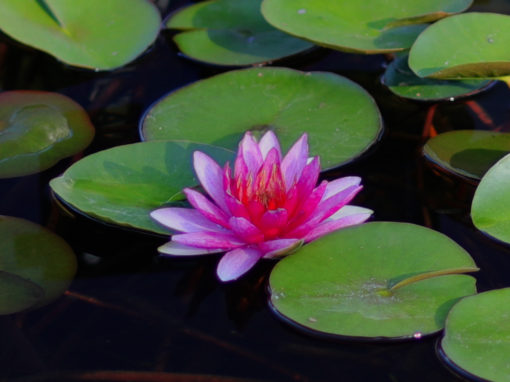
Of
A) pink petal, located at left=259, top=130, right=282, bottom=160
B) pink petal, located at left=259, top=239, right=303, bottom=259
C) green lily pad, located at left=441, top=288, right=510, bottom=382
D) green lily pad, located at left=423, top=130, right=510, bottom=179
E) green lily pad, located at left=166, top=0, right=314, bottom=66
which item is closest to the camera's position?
green lily pad, located at left=441, top=288, right=510, bottom=382

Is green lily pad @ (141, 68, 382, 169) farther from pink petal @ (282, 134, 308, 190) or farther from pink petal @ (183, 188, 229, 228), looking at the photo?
pink petal @ (183, 188, 229, 228)

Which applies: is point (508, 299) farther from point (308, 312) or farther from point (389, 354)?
point (308, 312)

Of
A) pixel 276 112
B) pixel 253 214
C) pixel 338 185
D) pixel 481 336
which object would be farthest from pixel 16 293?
pixel 481 336

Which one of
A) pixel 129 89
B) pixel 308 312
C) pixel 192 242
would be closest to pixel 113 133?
pixel 129 89

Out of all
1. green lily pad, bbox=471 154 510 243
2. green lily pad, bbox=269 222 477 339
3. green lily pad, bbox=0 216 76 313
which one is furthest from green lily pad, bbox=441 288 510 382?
green lily pad, bbox=0 216 76 313

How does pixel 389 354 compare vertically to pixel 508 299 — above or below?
below

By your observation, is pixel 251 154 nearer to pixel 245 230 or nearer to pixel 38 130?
pixel 245 230
